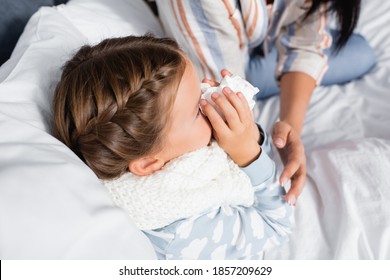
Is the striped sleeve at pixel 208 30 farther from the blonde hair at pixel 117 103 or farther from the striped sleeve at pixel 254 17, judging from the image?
the blonde hair at pixel 117 103

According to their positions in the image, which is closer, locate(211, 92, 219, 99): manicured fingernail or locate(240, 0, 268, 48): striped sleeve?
locate(211, 92, 219, 99): manicured fingernail

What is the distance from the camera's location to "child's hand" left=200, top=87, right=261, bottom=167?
25.9 inches

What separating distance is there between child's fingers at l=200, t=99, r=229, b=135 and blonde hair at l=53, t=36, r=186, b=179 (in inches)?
2.3

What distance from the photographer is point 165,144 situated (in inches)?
25.9

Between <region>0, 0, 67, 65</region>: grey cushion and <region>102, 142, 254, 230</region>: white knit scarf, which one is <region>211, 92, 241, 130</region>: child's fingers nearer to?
<region>102, 142, 254, 230</region>: white knit scarf

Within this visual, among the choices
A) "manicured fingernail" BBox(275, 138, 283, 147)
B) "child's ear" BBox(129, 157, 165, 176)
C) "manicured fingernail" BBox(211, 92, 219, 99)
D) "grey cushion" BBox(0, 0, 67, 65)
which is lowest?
"manicured fingernail" BBox(275, 138, 283, 147)

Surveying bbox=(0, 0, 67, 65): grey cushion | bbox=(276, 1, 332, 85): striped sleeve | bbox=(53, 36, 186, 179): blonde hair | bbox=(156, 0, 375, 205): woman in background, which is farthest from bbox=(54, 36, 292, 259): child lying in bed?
bbox=(276, 1, 332, 85): striped sleeve

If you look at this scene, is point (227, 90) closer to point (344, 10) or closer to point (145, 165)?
point (145, 165)

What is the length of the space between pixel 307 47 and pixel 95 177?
74cm

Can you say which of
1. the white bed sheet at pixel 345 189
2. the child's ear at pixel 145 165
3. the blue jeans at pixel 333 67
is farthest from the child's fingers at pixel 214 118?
the blue jeans at pixel 333 67

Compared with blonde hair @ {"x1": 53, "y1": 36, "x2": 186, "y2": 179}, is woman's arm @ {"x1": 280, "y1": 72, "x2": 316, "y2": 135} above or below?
below

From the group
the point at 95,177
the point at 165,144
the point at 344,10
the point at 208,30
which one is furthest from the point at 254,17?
the point at 95,177

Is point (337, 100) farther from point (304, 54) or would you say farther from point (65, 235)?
point (65, 235)
